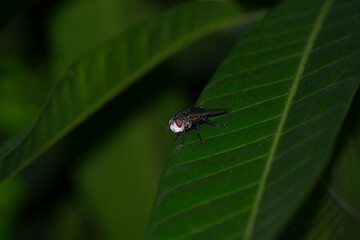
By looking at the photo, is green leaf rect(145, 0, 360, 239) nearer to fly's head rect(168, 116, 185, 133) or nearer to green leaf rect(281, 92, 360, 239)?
green leaf rect(281, 92, 360, 239)

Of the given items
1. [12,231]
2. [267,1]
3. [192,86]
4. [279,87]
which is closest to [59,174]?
[12,231]

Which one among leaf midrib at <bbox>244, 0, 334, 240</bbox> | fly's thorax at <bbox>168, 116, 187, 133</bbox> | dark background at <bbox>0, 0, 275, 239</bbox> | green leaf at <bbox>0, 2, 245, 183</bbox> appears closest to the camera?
leaf midrib at <bbox>244, 0, 334, 240</bbox>

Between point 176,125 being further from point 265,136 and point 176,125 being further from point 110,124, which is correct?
point 265,136

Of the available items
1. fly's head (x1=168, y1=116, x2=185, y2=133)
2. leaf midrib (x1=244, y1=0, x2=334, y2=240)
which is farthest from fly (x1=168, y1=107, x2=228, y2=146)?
leaf midrib (x1=244, y1=0, x2=334, y2=240)

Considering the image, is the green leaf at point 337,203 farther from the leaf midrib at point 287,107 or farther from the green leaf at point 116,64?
the green leaf at point 116,64

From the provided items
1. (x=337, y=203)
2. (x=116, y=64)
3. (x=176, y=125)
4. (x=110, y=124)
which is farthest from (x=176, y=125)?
(x=337, y=203)

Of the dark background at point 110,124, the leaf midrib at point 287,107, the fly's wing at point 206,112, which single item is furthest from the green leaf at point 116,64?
the leaf midrib at point 287,107

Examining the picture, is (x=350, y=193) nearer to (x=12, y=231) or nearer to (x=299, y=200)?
(x=299, y=200)
